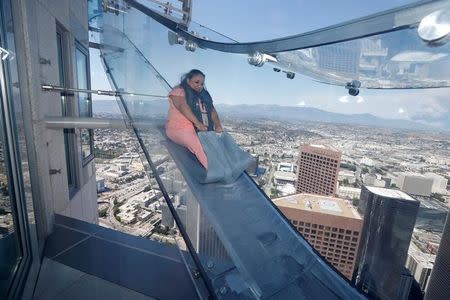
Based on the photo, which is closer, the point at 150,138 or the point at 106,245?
the point at 106,245

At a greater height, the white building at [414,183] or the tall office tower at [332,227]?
the white building at [414,183]

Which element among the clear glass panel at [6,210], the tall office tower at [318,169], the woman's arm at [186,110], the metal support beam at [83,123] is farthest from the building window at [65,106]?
the tall office tower at [318,169]

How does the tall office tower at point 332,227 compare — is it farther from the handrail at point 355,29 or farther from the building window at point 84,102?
the building window at point 84,102

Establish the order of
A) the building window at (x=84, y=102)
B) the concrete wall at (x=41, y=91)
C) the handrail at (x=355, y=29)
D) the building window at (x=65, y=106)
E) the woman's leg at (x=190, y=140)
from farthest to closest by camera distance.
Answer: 1. the building window at (x=84, y=102)
2. the building window at (x=65, y=106)
3. the woman's leg at (x=190, y=140)
4. the concrete wall at (x=41, y=91)
5. the handrail at (x=355, y=29)

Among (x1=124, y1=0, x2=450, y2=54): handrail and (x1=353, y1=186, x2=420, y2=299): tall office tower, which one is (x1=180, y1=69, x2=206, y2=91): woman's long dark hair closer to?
(x1=124, y1=0, x2=450, y2=54): handrail

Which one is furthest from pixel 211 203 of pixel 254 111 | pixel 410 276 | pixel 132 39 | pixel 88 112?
pixel 88 112

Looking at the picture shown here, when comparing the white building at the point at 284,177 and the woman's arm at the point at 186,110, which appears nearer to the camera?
the woman's arm at the point at 186,110

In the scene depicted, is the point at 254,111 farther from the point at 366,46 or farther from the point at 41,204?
the point at 41,204
